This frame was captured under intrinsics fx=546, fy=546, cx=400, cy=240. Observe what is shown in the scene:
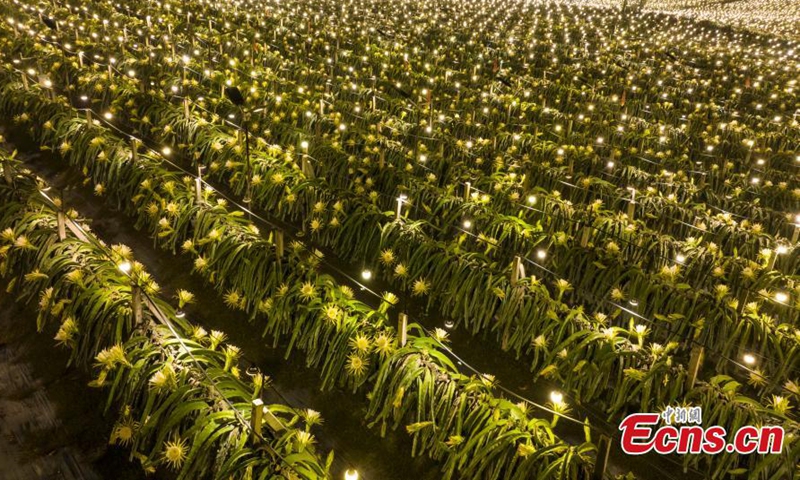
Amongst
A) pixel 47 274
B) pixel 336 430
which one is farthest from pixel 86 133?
pixel 336 430

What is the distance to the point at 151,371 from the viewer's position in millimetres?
3252

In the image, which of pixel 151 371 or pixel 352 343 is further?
pixel 352 343

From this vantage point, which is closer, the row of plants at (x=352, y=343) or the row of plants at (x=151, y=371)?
the row of plants at (x=151, y=371)

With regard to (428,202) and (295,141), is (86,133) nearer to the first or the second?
(295,141)

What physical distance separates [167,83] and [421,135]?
4.67 metres

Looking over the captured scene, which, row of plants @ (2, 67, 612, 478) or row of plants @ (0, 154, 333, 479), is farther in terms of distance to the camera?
row of plants @ (2, 67, 612, 478)

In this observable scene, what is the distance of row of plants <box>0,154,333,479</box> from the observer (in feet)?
9.54

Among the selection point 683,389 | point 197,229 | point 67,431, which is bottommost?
point 67,431

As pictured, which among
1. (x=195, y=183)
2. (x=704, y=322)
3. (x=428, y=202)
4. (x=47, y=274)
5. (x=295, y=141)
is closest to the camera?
(x=47, y=274)

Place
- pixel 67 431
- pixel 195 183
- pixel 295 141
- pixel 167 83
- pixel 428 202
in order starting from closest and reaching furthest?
pixel 67 431 < pixel 195 183 < pixel 428 202 < pixel 295 141 < pixel 167 83

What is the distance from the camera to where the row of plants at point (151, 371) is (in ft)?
9.54

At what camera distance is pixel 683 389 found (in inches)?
148

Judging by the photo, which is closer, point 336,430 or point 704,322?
point 336,430

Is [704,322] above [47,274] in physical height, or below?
above
